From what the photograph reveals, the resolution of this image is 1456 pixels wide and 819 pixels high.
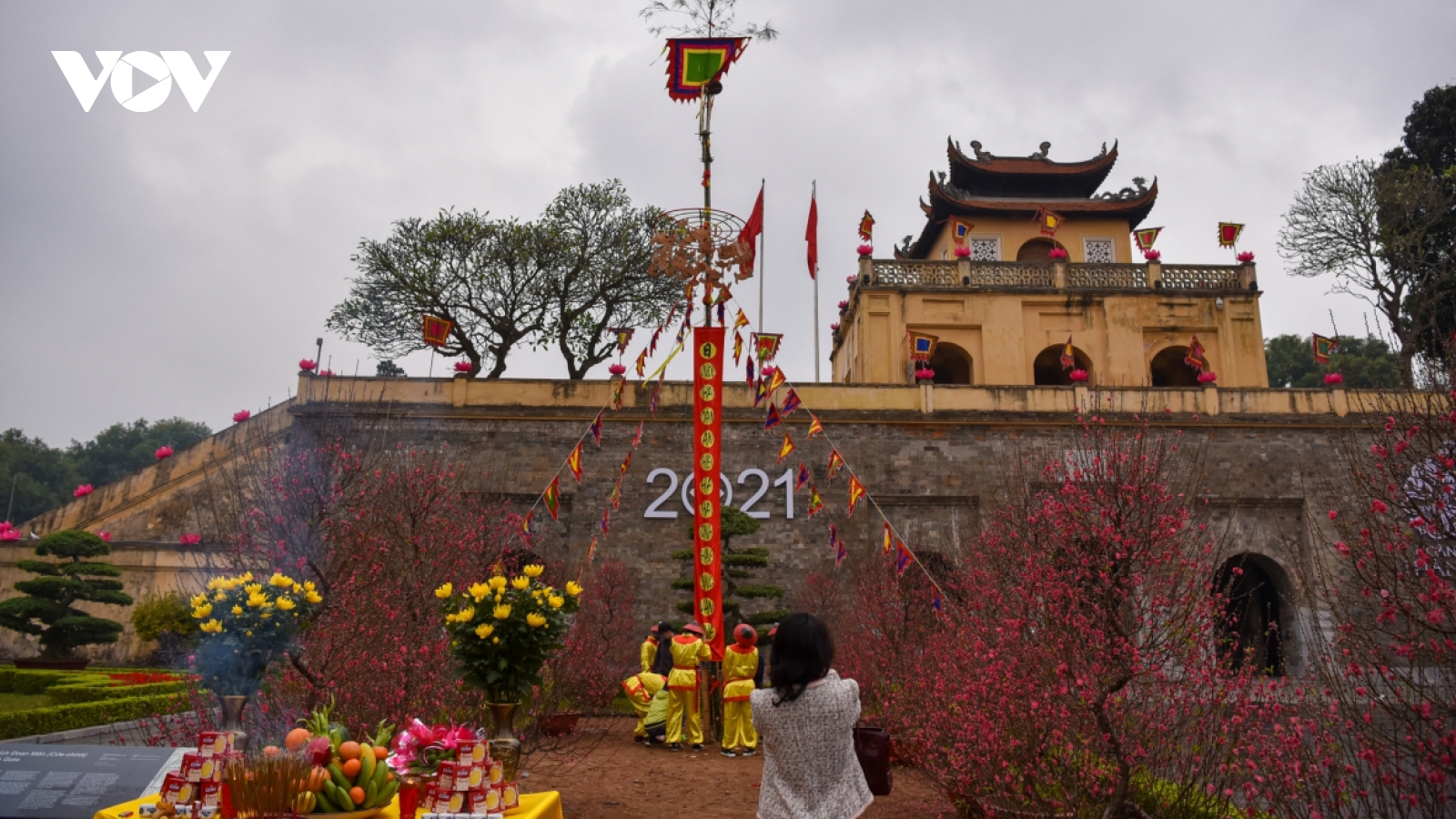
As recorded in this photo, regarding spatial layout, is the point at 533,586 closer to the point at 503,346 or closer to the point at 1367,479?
the point at 1367,479

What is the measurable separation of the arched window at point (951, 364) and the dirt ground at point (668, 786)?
16.0 m

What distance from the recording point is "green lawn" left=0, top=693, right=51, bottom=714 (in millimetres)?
11320

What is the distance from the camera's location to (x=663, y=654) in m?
11.3

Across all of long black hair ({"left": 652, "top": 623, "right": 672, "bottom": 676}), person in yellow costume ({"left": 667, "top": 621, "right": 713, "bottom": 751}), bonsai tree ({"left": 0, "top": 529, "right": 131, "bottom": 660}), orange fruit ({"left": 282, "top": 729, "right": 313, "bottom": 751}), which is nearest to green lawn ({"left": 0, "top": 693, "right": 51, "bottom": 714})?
bonsai tree ({"left": 0, "top": 529, "right": 131, "bottom": 660})

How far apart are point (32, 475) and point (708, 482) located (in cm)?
4654

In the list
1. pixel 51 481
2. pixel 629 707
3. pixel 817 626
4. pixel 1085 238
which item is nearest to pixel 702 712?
pixel 629 707

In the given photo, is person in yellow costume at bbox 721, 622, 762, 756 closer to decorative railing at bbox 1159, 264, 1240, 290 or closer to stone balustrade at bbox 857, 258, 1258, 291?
stone balustrade at bbox 857, 258, 1258, 291

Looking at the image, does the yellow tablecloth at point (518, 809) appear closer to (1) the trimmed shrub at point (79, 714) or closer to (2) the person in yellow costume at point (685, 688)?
(2) the person in yellow costume at point (685, 688)

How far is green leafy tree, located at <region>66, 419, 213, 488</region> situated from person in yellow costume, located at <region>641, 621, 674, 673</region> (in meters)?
43.6

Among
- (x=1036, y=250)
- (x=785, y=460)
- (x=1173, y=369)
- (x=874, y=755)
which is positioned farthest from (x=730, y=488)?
(x=874, y=755)

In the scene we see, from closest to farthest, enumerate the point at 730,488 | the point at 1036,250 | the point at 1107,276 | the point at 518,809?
1. the point at 518,809
2. the point at 730,488
3. the point at 1107,276
4. the point at 1036,250

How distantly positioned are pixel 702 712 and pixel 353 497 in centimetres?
477

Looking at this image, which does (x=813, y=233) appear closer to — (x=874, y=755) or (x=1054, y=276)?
(x=874, y=755)

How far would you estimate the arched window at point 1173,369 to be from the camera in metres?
24.1
